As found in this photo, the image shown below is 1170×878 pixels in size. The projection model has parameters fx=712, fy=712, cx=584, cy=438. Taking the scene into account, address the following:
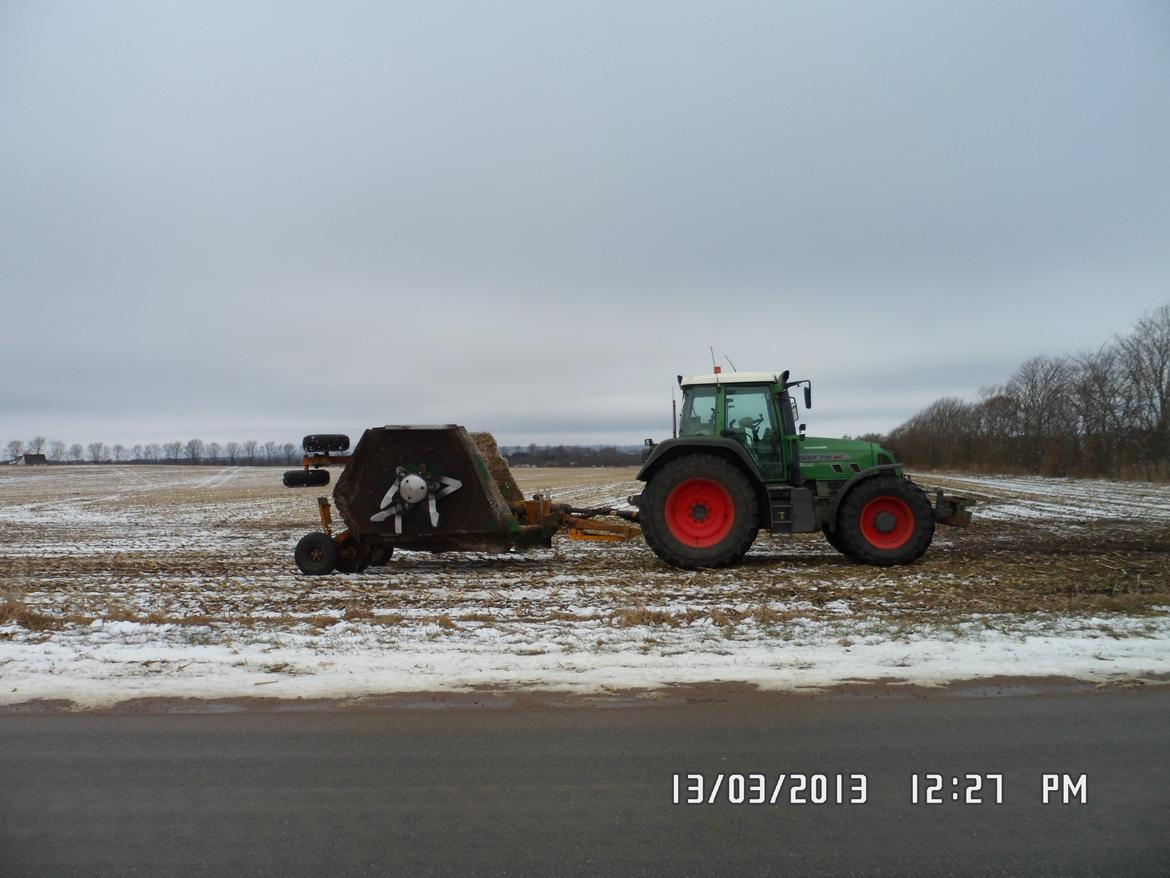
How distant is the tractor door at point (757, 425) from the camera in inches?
373

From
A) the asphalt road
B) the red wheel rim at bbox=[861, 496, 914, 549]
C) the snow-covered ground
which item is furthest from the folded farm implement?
the asphalt road

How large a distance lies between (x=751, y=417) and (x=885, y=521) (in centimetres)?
217

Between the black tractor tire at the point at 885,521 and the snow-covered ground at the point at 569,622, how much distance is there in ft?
1.24

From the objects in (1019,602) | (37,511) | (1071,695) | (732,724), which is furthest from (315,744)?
(37,511)

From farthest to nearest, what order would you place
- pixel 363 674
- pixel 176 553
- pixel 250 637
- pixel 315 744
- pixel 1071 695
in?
pixel 176 553 → pixel 250 637 → pixel 363 674 → pixel 1071 695 → pixel 315 744

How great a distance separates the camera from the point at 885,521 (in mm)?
9250

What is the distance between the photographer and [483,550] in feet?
31.0

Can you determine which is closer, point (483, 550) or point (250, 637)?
point (250, 637)

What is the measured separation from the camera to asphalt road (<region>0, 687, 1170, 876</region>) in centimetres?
295

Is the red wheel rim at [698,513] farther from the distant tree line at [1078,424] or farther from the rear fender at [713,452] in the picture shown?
the distant tree line at [1078,424]

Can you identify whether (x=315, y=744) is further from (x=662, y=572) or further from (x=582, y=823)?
(x=662, y=572)

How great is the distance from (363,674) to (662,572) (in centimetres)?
489

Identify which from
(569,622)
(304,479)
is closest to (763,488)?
(569,622)

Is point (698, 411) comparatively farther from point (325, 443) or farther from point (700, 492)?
point (325, 443)
